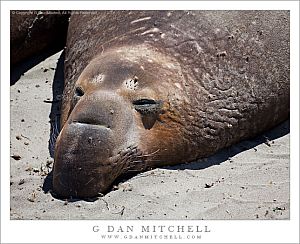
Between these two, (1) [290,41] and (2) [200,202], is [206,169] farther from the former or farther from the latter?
(1) [290,41]

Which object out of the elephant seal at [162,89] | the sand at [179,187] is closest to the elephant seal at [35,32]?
the elephant seal at [162,89]

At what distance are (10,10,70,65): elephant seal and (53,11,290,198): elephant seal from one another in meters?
0.89

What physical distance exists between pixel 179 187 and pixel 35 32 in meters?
2.65

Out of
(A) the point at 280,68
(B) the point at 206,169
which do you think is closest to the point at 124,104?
(B) the point at 206,169

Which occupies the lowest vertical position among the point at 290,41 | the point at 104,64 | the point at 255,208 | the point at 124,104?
the point at 255,208

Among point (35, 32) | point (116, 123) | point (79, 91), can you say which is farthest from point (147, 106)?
point (35, 32)

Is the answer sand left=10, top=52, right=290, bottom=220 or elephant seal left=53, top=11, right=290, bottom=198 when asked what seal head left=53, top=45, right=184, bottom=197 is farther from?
sand left=10, top=52, right=290, bottom=220

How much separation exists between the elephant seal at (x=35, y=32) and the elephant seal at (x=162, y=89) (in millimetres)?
892

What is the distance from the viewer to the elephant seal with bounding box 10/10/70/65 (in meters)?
6.65

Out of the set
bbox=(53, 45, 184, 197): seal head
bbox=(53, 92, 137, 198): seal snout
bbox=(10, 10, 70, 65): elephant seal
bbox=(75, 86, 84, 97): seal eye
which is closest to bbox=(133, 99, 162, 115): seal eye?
bbox=(53, 45, 184, 197): seal head

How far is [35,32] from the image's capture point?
6809 millimetres

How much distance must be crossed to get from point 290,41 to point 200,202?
172 cm

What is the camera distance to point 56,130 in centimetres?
558

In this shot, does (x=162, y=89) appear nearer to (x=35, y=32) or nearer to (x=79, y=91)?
(x=79, y=91)
